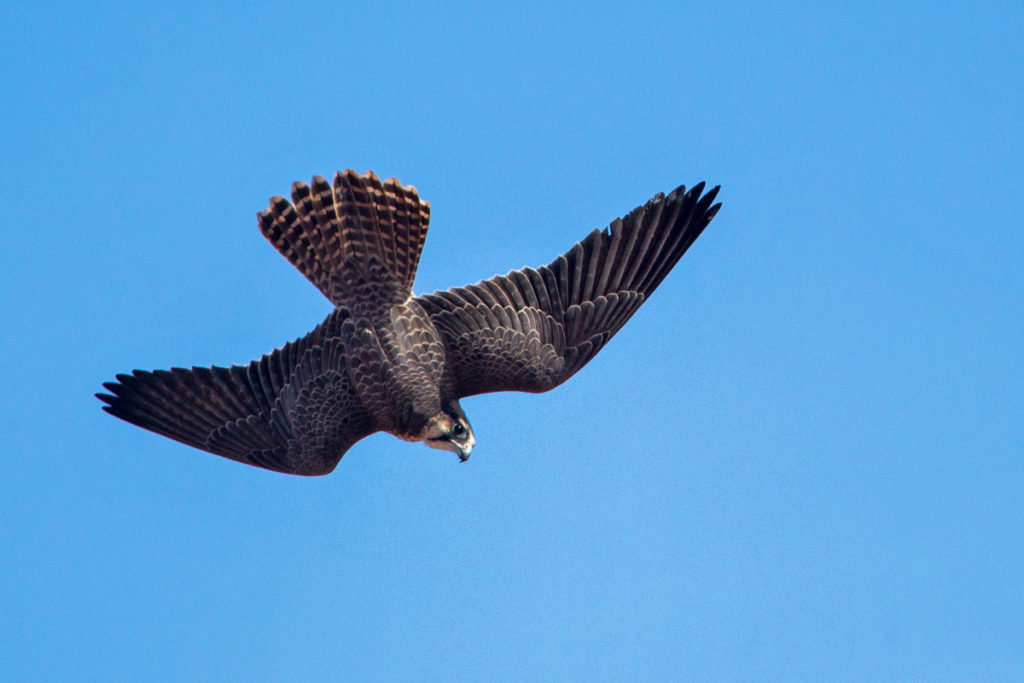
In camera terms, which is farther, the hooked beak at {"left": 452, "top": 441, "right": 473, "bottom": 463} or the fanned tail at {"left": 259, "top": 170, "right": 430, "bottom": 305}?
the hooked beak at {"left": 452, "top": 441, "right": 473, "bottom": 463}

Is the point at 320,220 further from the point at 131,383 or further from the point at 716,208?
the point at 716,208

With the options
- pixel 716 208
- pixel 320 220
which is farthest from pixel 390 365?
pixel 716 208

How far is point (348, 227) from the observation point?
50.4 ft

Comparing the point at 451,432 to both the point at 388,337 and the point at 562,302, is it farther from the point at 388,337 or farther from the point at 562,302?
the point at 562,302

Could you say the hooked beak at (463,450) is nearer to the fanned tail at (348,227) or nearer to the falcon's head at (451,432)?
the falcon's head at (451,432)

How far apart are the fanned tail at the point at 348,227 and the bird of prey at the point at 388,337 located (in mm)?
12

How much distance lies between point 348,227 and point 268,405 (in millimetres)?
2253

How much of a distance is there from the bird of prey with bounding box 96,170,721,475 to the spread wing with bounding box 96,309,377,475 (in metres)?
0.01

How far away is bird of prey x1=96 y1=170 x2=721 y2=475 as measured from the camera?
50.3 ft

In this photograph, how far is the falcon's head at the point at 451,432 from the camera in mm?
15516

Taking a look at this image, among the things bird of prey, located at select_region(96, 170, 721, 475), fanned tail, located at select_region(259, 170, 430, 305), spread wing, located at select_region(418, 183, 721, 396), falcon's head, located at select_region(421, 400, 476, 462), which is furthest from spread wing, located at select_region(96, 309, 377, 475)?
spread wing, located at select_region(418, 183, 721, 396)

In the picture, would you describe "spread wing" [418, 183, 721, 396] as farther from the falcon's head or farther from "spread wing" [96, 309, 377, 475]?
"spread wing" [96, 309, 377, 475]

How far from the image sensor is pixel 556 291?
16.1 metres

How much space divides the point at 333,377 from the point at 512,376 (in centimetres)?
188
